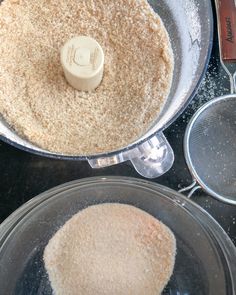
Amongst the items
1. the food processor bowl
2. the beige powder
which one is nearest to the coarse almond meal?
the food processor bowl

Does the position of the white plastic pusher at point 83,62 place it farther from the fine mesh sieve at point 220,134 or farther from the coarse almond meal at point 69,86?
the fine mesh sieve at point 220,134

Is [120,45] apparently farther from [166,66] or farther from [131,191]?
[131,191]

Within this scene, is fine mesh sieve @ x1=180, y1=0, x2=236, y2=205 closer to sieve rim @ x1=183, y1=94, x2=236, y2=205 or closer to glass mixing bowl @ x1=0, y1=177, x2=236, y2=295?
sieve rim @ x1=183, y1=94, x2=236, y2=205

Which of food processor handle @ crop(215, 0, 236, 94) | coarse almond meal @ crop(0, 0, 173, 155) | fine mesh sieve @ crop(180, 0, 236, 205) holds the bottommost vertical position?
fine mesh sieve @ crop(180, 0, 236, 205)

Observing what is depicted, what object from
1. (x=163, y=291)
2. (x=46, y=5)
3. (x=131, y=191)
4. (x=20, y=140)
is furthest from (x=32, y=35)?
(x=163, y=291)

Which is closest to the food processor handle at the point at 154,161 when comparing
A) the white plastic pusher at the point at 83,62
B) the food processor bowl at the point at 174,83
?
the food processor bowl at the point at 174,83
